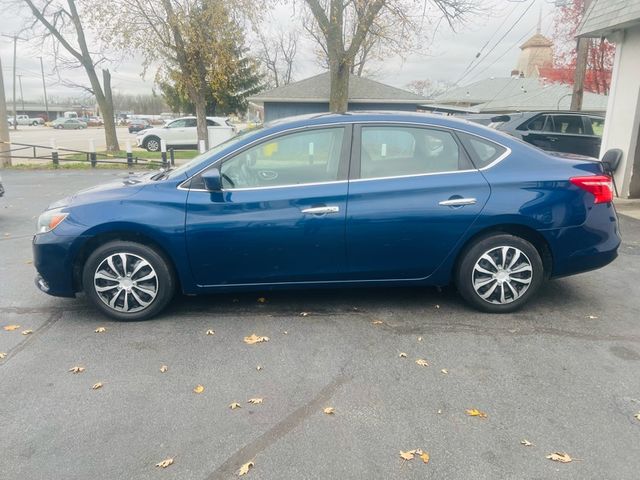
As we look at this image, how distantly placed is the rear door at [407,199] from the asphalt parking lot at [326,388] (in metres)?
0.53

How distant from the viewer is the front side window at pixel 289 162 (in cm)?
412

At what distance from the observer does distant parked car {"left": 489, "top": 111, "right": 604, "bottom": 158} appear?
11289 millimetres

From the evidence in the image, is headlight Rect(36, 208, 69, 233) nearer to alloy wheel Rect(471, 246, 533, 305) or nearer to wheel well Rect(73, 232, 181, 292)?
wheel well Rect(73, 232, 181, 292)

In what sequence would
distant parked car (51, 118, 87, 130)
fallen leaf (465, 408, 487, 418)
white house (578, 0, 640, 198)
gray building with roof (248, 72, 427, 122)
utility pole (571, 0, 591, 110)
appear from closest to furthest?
fallen leaf (465, 408, 487, 418) → white house (578, 0, 640, 198) → utility pole (571, 0, 591, 110) → gray building with roof (248, 72, 427, 122) → distant parked car (51, 118, 87, 130)

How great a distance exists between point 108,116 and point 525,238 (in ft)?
71.7

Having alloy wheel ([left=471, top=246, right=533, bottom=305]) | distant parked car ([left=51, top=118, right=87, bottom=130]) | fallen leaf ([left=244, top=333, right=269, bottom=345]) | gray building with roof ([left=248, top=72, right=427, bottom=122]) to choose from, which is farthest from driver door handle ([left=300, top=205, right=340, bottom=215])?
distant parked car ([left=51, top=118, right=87, bottom=130])

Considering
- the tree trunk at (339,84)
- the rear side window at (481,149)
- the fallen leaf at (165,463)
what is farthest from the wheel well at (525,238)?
the tree trunk at (339,84)

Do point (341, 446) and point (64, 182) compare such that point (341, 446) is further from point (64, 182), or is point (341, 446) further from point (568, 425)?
point (64, 182)

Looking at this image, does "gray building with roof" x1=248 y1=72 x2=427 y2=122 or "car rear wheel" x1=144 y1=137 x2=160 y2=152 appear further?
"gray building with roof" x1=248 y1=72 x2=427 y2=122

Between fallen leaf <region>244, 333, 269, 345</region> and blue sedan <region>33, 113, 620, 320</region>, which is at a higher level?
blue sedan <region>33, 113, 620, 320</region>

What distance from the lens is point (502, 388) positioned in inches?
125

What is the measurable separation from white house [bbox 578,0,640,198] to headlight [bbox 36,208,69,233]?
961 centimetres

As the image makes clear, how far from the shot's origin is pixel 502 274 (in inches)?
165

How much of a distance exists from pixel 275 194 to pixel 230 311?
1161mm
